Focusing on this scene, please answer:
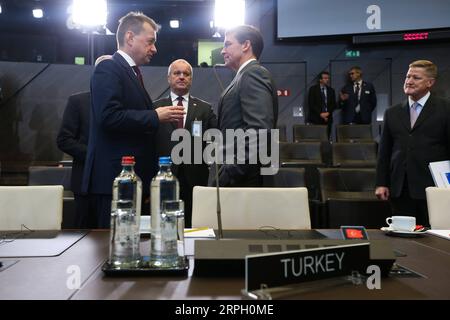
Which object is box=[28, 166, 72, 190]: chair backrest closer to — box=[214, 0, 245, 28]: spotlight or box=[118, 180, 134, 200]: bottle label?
box=[118, 180, 134, 200]: bottle label

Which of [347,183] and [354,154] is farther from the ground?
[354,154]

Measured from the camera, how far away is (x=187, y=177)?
259cm

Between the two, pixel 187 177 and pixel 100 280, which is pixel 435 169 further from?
pixel 100 280

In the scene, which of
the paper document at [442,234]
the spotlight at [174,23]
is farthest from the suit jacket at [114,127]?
the spotlight at [174,23]

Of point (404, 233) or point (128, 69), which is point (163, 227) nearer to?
point (404, 233)

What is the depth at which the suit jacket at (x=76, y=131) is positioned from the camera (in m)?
2.72

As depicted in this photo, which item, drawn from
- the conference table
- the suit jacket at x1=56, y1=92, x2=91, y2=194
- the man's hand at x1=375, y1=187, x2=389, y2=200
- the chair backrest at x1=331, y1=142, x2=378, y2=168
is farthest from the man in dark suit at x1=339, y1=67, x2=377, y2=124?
the conference table

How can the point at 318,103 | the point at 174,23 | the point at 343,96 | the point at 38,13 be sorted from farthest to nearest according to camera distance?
the point at 174,23 < the point at 38,13 < the point at 343,96 < the point at 318,103

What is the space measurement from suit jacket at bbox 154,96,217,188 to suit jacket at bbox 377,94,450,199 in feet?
3.93

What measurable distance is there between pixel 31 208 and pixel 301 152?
363 cm

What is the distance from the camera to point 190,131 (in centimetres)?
278

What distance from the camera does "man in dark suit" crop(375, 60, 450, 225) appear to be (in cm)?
271

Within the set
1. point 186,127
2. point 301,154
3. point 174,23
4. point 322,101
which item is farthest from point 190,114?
point 174,23

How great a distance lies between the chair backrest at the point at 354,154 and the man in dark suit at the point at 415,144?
6.12 feet
